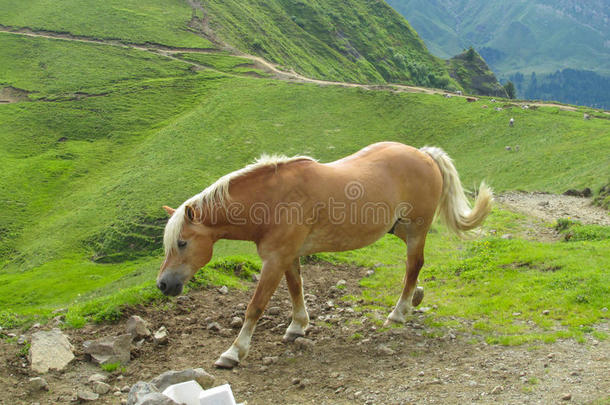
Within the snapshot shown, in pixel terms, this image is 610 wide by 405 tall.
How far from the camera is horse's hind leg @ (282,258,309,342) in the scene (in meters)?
7.95

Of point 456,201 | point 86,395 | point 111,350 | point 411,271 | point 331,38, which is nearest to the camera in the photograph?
point 86,395

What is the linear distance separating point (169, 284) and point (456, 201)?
5332 mm

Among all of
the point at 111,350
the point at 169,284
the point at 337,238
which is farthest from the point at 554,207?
the point at 111,350

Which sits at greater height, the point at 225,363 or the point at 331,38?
the point at 331,38

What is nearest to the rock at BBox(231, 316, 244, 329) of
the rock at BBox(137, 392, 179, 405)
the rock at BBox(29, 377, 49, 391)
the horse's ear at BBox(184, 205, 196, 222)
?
the horse's ear at BBox(184, 205, 196, 222)

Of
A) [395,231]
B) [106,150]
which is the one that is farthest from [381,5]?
[395,231]

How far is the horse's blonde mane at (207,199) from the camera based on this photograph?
22.7ft

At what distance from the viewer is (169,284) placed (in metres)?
6.98

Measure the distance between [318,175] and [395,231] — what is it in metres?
2.08

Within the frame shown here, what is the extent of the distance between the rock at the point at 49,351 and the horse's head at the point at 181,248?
1.68m

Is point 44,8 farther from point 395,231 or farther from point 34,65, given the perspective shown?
point 395,231

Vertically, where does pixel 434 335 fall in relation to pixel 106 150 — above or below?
above

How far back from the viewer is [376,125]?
50.9 metres

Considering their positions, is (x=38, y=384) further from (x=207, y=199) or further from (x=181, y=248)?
(x=207, y=199)
